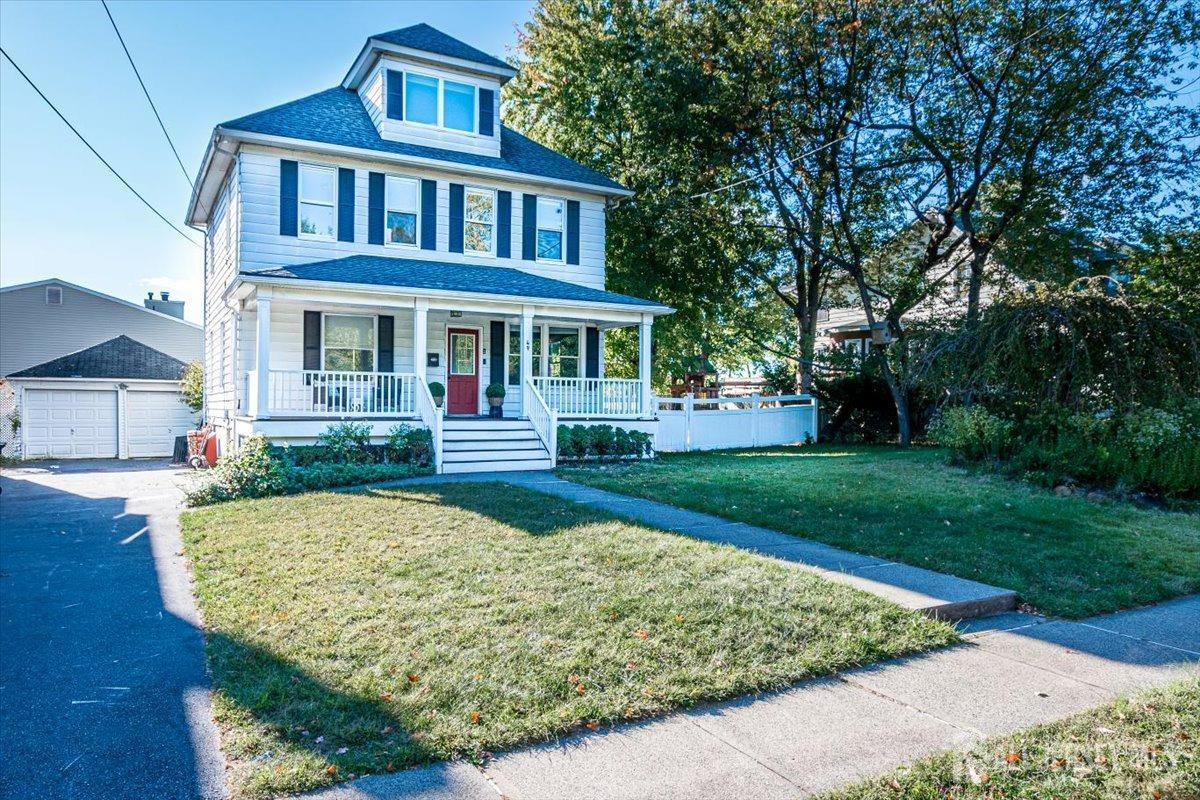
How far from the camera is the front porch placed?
12.9m

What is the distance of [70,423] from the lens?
71.7ft

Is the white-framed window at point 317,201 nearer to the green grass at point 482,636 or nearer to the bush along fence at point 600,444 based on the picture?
the bush along fence at point 600,444

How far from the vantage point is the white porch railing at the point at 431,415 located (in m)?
12.5

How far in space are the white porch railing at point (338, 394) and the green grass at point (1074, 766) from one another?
1133 centimetres

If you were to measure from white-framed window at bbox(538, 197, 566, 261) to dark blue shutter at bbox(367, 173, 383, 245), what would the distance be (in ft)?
11.4

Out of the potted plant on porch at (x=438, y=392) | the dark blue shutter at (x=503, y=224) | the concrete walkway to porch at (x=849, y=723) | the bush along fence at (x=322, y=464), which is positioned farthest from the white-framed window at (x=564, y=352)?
the concrete walkway to porch at (x=849, y=723)

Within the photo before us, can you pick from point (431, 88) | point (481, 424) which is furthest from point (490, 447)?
point (431, 88)

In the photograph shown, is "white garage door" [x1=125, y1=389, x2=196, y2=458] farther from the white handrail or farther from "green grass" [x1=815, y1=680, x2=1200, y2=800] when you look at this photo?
"green grass" [x1=815, y1=680, x2=1200, y2=800]

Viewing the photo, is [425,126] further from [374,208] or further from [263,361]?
[263,361]

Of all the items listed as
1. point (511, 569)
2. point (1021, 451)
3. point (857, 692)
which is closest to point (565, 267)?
point (1021, 451)

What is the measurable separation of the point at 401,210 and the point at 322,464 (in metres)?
6.19

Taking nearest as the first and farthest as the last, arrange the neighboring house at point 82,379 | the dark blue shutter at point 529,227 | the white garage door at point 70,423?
the dark blue shutter at point 529,227 < the white garage door at point 70,423 < the neighboring house at point 82,379

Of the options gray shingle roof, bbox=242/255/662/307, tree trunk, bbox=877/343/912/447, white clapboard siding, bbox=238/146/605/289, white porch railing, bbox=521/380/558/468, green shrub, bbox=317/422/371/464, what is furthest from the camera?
tree trunk, bbox=877/343/912/447

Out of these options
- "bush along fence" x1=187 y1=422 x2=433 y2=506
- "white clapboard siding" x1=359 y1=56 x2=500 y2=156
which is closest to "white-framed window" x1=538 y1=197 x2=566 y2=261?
"white clapboard siding" x1=359 y1=56 x2=500 y2=156
